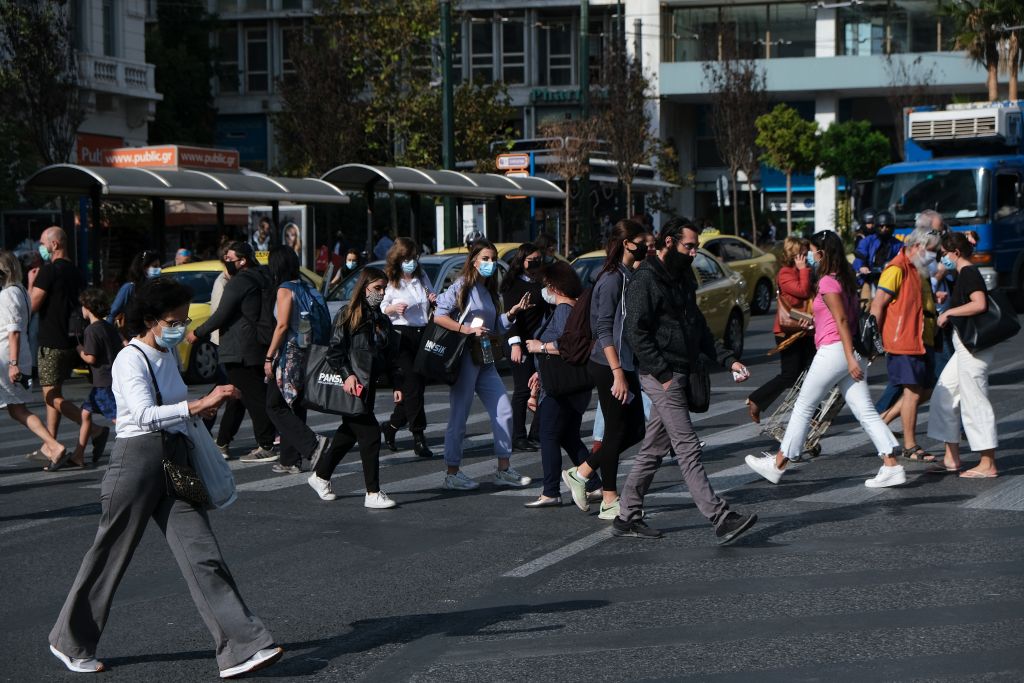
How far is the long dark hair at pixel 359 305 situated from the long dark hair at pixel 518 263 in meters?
2.37

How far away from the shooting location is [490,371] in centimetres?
1084

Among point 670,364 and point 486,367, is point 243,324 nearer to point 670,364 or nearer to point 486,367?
point 486,367

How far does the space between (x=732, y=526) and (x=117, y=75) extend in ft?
119

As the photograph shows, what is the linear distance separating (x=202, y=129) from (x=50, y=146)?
1094 inches

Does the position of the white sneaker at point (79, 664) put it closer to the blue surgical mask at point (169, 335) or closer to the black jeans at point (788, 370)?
the blue surgical mask at point (169, 335)

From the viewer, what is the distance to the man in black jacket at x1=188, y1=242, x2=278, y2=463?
11586 mm

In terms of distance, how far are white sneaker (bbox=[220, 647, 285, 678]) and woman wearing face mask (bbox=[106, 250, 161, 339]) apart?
6393 mm

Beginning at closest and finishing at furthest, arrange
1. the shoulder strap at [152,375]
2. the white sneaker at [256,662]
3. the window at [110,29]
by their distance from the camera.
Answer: the white sneaker at [256,662] → the shoulder strap at [152,375] → the window at [110,29]

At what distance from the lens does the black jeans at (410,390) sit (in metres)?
12.2

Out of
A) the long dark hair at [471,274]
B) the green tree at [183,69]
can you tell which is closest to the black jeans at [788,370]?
the long dark hair at [471,274]

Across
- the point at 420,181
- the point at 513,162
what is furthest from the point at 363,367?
the point at 513,162

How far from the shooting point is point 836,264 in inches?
386

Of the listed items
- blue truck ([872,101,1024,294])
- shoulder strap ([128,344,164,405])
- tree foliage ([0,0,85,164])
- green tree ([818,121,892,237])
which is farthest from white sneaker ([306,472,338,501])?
green tree ([818,121,892,237])

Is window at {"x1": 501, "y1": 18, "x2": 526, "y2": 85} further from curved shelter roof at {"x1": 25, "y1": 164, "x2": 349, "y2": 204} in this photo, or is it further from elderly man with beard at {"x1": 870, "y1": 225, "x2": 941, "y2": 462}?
elderly man with beard at {"x1": 870, "y1": 225, "x2": 941, "y2": 462}
